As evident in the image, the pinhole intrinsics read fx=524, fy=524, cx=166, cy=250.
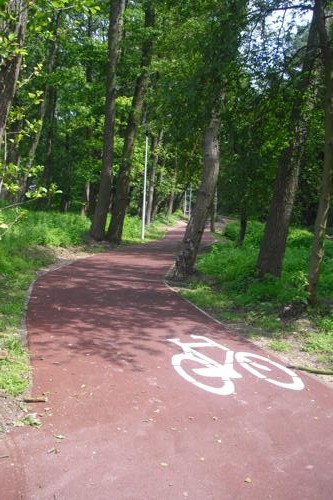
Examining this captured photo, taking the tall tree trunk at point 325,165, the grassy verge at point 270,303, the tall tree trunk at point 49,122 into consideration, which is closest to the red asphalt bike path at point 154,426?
the grassy verge at point 270,303

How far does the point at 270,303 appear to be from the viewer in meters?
10.6

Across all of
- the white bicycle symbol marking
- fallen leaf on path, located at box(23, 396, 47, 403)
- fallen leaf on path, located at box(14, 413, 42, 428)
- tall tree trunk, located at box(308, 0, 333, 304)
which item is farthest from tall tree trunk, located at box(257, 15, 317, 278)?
fallen leaf on path, located at box(14, 413, 42, 428)

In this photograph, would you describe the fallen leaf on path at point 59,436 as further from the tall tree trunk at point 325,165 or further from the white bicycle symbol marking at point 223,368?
the tall tree trunk at point 325,165

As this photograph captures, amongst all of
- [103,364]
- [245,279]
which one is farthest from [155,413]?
[245,279]

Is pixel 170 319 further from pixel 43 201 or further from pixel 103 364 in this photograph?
pixel 43 201

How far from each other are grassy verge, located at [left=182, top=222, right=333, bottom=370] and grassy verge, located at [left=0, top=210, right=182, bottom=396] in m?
3.87

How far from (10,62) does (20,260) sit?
29.9 ft

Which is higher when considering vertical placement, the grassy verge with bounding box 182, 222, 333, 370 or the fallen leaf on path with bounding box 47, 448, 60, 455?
the grassy verge with bounding box 182, 222, 333, 370

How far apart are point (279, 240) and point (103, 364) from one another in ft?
21.6

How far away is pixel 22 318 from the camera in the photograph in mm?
8789

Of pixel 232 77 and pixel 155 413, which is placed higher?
pixel 232 77

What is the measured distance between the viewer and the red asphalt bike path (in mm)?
4195

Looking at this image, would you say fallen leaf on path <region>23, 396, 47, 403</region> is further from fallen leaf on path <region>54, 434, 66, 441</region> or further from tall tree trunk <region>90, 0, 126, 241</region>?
tall tree trunk <region>90, 0, 126, 241</region>

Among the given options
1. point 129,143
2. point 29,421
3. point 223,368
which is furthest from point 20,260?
point 129,143
